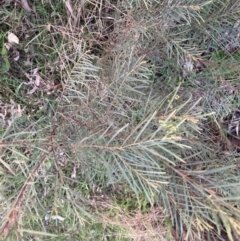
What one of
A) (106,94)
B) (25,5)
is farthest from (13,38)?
(106,94)

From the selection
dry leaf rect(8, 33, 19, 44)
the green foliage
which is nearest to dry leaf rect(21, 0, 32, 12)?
the green foliage

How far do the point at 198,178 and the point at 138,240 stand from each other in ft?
2.60

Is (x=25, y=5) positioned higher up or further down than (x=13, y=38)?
higher up

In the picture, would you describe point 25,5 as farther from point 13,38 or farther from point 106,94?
point 106,94

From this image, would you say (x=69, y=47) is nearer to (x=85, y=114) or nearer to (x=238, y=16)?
(x=85, y=114)

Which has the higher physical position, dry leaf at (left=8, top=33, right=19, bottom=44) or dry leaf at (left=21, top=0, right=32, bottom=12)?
dry leaf at (left=21, top=0, right=32, bottom=12)

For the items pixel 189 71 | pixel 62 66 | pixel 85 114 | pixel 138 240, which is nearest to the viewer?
pixel 85 114

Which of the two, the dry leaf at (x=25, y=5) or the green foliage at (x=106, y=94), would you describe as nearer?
the green foliage at (x=106, y=94)

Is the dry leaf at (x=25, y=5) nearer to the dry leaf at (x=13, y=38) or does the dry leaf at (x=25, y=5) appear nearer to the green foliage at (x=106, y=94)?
the green foliage at (x=106, y=94)

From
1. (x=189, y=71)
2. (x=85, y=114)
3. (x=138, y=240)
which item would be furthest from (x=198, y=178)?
(x=138, y=240)

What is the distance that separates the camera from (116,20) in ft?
4.95

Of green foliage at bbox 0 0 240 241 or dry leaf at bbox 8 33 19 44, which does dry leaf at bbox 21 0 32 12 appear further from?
dry leaf at bbox 8 33 19 44

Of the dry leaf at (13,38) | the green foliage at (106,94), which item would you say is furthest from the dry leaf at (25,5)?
the dry leaf at (13,38)

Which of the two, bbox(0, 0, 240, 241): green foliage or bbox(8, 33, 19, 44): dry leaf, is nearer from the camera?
bbox(0, 0, 240, 241): green foliage
